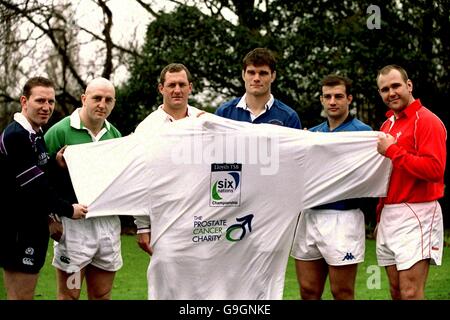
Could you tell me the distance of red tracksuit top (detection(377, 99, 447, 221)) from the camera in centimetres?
511

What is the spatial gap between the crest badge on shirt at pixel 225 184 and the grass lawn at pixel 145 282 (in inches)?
155

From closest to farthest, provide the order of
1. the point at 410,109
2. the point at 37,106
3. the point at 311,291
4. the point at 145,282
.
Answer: the point at 37,106 < the point at 410,109 < the point at 311,291 < the point at 145,282

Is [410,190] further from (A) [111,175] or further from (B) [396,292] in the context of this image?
(A) [111,175]

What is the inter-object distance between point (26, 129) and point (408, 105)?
2684 millimetres

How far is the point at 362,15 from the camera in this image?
13.7 metres

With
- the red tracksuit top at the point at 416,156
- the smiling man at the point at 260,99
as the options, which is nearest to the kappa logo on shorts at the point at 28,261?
the smiling man at the point at 260,99

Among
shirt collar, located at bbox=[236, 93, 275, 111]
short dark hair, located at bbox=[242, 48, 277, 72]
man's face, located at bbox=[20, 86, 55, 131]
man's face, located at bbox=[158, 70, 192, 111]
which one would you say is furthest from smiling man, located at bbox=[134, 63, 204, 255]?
man's face, located at bbox=[20, 86, 55, 131]

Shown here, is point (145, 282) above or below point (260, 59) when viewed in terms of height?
below

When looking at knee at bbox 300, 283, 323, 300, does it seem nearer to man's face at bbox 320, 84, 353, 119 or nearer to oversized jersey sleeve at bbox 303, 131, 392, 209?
oversized jersey sleeve at bbox 303, 131, 392, 209

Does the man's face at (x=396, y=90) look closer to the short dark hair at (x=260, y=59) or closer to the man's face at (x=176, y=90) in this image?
the short dark hair at (x=260, y=59)

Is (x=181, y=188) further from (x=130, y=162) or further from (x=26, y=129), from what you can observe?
(x=26, y=129)

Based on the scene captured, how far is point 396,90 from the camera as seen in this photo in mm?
5418

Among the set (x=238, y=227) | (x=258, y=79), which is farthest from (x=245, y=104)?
(x=238, y=227)

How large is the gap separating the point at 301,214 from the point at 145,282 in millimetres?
6107
